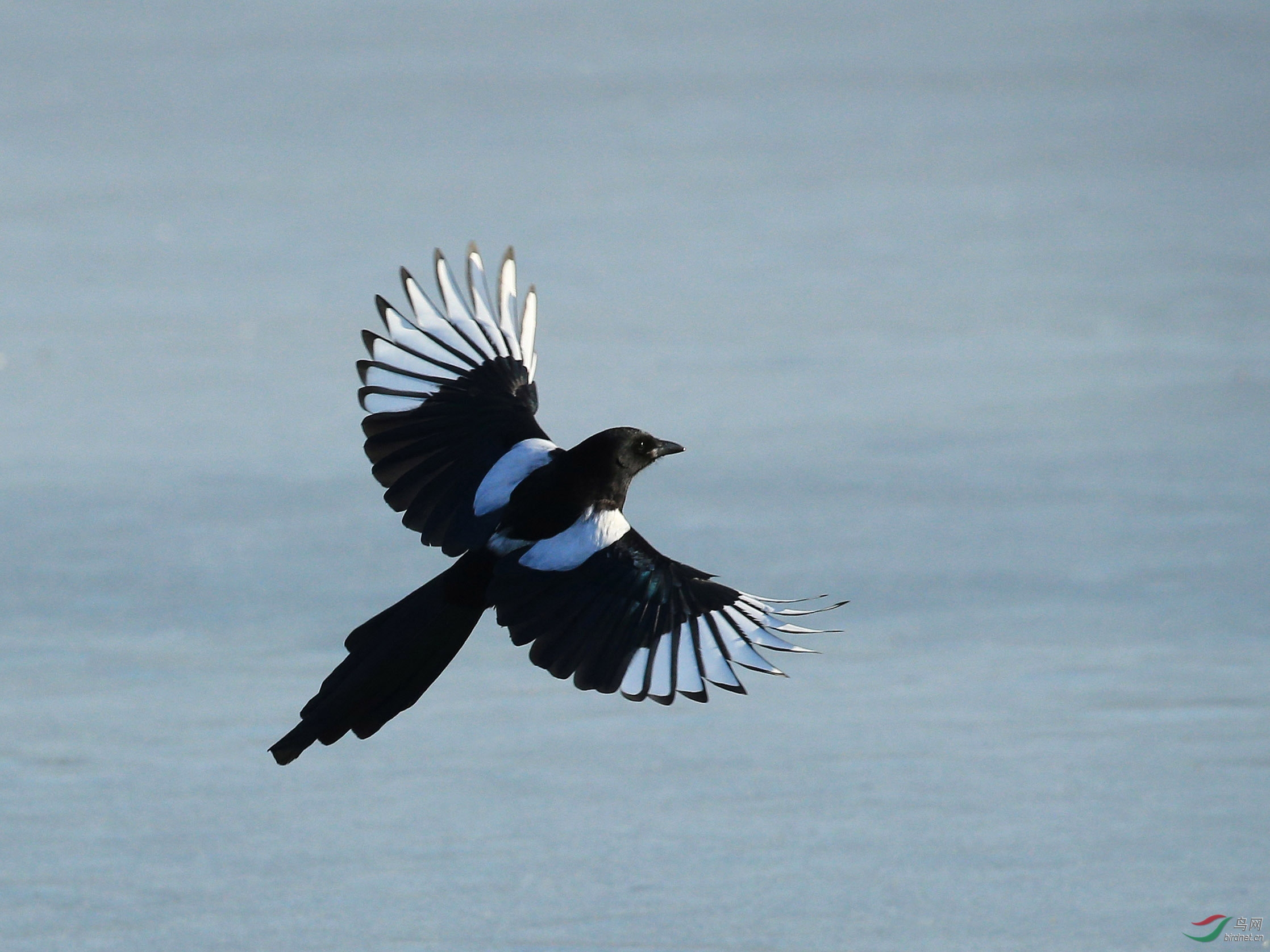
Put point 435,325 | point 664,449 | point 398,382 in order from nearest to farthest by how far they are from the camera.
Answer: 1. point 664,449
2. point 398,382
3. point 435,325

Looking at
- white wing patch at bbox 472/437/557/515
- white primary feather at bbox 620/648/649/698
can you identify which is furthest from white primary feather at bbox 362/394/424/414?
white primary feather at bbox 620/648/649/698

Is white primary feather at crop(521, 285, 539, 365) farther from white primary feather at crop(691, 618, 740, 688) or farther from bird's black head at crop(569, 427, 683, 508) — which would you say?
white primary feather at crop(691, 618, 740, 688)

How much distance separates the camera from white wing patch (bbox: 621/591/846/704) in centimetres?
369

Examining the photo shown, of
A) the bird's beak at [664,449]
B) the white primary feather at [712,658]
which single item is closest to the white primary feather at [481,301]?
the bird's beak at [664,449]

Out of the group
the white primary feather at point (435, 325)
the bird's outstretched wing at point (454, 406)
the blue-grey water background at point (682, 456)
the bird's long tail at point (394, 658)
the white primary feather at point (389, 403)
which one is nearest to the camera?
the blue-grey water background at point (682, 456)

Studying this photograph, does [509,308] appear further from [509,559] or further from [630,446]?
[509,559]

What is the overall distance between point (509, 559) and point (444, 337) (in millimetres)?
757

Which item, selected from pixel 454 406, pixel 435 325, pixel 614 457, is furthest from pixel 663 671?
pixel 435 325

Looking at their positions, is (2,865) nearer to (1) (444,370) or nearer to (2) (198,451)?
(1) (444,370)

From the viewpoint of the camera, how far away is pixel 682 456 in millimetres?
5973

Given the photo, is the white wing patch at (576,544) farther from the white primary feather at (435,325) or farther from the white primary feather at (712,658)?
the white primary feather at (435,325)

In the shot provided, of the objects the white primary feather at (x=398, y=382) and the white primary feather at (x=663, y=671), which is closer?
the white primary feather at (x=663, y=671)

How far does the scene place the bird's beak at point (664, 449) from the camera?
168 inches

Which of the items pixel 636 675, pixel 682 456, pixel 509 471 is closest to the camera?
pixel 636 675
